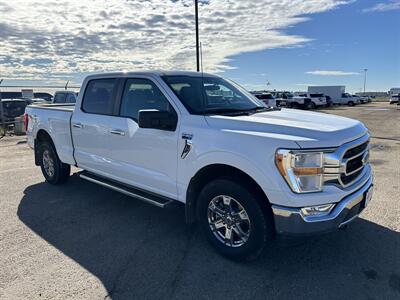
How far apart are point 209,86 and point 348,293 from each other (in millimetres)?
2782

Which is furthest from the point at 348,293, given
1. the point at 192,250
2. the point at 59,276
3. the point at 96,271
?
the point at 59,276

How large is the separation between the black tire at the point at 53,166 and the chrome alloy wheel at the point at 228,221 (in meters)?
3.54

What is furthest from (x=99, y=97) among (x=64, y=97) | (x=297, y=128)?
(x=64, y=97)

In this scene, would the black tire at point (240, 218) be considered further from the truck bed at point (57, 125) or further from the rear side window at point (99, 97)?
the truck bed at point (57, 125)

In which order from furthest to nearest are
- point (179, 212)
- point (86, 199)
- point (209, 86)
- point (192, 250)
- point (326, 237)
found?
point (86, 199), point (179, 212), point (209, 86), point (326, 237), point (192, 250)

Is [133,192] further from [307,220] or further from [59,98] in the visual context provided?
[59,98]

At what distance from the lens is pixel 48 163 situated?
640cm

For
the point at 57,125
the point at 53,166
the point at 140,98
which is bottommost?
the point at 53,166

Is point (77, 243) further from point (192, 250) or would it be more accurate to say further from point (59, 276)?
point (192, 250)

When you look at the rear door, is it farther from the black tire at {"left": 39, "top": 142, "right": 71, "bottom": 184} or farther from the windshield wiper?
the windshield wiper

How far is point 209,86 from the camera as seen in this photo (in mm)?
4492

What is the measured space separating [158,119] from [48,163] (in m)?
3.62

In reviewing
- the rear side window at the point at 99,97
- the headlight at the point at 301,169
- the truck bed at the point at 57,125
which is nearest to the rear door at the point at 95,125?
the rear side window at the point at 99,97

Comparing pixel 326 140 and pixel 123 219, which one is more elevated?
pixel 326 140
